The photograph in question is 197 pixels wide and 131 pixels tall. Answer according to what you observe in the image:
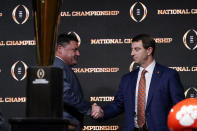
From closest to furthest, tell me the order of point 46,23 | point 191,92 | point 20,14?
1. point 46,23
2. point 191,92
3. point 20,14

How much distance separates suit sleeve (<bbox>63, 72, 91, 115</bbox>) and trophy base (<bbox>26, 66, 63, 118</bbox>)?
2972mm

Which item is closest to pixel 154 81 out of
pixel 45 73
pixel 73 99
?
pixel 73 99

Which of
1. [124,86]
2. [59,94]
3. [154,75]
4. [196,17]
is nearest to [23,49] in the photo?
[124,86]

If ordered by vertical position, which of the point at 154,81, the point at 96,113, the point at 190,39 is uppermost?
the point at 190,39

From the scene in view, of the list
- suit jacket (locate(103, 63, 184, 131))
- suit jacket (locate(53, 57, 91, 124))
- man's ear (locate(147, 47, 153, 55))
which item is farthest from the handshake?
man's ear (locate(147, 47, 153, 55))

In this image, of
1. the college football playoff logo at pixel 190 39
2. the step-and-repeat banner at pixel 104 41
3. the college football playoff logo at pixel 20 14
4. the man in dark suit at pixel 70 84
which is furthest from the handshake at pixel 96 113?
the college football playoff logo at pixel 20 14

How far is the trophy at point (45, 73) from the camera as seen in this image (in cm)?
146

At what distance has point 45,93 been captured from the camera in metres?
1.54

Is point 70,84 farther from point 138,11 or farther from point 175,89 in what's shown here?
point 138,11

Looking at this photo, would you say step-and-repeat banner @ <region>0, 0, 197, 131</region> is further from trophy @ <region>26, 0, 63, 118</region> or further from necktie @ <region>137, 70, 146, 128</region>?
trophy @ <region>26, 0, 63, 118</region>

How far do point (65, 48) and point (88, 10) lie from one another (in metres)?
1.06

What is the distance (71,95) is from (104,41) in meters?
1.31

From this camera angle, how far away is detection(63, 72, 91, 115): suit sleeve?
15.0 ft

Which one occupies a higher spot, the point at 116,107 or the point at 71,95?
the point at 71,95
